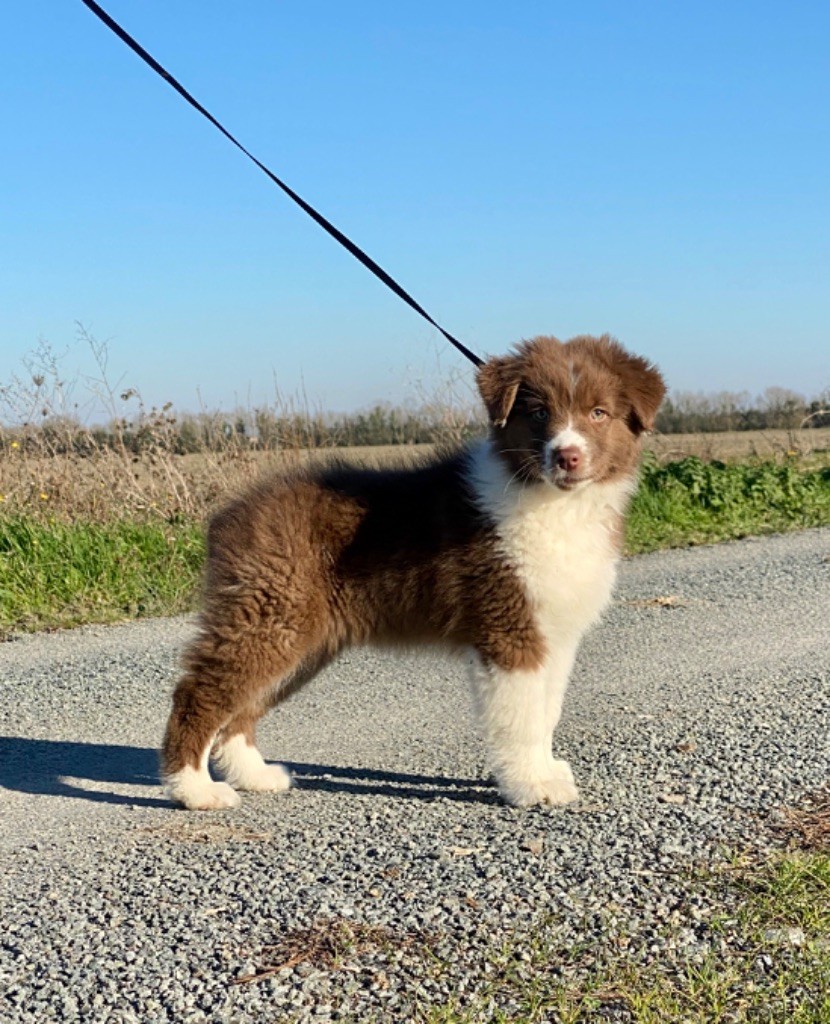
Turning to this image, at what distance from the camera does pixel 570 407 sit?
4.62 metres

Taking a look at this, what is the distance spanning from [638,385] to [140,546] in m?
5.99

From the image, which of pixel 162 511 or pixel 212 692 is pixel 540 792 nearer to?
pixel 212 692

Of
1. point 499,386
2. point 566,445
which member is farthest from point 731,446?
point 566,445

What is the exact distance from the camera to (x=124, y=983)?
3.20 metres

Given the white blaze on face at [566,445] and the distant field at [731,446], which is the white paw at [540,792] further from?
the distant field at [731,446]

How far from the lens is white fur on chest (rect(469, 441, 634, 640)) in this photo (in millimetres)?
4723

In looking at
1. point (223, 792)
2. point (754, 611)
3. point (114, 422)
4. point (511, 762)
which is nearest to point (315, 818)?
point (223, 792)

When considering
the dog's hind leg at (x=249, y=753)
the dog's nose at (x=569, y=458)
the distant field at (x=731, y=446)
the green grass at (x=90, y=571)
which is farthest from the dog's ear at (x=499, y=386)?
the distant field at (x=731, y=446)

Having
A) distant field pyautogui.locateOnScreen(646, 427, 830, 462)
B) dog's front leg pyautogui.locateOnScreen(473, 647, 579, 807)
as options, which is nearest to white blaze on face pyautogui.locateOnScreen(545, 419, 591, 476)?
dog's front leg pyautogui.locateOnScreen(473, 647, 579, 807)

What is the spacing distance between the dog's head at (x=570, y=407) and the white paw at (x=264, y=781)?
1652 mm

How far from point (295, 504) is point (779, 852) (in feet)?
7.57

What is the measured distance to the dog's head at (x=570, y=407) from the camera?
460cm

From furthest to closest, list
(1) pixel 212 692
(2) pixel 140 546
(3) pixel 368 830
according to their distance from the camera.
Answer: (2) pixel 140 546
(1) pixel 212 692
(3) pixel 368 830

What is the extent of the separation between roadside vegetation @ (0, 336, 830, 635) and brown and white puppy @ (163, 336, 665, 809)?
3.79m
